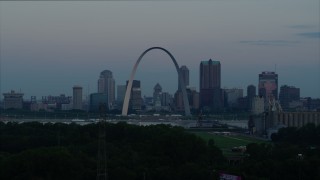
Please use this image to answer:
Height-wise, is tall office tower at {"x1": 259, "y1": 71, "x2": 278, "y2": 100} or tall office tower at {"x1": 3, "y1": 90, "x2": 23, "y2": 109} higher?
tall office tower at {"x1": 259, "y1": 71, "x2": 278, "y2": 100}

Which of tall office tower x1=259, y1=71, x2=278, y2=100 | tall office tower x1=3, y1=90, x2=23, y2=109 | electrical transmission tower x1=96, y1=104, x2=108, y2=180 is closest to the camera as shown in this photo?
electrical transmission tower x1=96, y1=104, x2=108, y2=180

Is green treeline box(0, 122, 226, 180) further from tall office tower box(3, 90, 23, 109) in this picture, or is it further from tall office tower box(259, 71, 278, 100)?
tall office tower box(3, 90, 23, 109)

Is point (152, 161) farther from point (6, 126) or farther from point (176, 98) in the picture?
point (176, 98)

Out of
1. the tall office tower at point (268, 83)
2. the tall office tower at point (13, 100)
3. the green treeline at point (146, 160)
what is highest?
the tall office tower at point (268, 83)

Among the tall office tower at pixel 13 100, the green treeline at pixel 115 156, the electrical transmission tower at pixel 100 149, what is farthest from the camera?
the tall office tower at pixel 13 100

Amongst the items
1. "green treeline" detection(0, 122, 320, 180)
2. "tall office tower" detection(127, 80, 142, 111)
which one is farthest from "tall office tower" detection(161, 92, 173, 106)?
"green treeline" detection(0, 122, 320, 180)

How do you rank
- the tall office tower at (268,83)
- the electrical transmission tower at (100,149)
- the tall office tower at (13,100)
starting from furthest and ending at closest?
the tall office tower at (13,100)
the tall office tower at (268,83)
the electrical transmission tower at (100,149)

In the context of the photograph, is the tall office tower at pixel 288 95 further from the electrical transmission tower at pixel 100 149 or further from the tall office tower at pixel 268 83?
the electrical transmission tower at pixel 100 149

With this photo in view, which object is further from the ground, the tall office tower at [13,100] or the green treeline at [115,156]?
the tall office tower at [13,100]

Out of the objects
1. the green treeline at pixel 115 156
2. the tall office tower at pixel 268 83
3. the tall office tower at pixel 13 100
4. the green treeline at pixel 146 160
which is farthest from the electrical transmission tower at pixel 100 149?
the tall office tower at pixel 13 100
